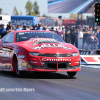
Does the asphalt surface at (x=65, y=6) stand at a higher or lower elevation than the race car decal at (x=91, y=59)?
higher

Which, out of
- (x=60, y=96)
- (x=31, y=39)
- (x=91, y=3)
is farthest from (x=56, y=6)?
(x=60, y=96)

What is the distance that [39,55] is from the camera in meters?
8.54

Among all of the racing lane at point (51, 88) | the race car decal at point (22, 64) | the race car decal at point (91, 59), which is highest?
the race car decal at point (22, 64)

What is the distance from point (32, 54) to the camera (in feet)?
28.2

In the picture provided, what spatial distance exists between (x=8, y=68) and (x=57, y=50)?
1.73 m

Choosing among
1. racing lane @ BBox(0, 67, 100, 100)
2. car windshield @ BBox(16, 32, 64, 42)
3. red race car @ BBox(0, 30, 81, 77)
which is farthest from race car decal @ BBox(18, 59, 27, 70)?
car windshield @ BBox(16, 32, 64, 42)

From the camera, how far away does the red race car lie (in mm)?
8547

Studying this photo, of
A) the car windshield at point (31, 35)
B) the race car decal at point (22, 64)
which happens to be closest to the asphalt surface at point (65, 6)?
the car windshield at point (31, 35)

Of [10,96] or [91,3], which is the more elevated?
[91,3]

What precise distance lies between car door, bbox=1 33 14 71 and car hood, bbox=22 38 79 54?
0.60 m

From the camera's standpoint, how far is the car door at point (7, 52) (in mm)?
9492

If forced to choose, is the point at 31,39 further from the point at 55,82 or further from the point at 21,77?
the point at 55,82

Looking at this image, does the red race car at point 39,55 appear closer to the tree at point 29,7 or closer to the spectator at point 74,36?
the spectator at point 74,36

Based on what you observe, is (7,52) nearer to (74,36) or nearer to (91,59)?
(91,59)
